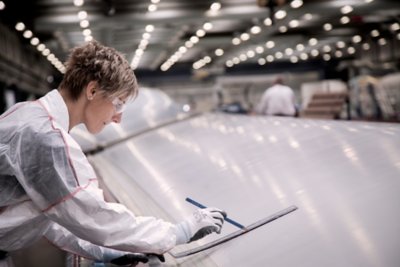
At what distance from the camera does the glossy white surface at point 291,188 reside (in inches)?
41.9

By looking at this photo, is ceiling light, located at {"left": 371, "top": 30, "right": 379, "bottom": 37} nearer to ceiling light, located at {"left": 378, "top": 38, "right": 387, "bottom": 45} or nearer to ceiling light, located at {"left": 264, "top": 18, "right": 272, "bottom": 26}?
ceiling light, located at {"left": 378, "top": 38, "right": 387, "bottom": 45}

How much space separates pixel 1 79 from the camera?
9094mm

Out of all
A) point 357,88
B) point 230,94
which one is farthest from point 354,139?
point 230,94

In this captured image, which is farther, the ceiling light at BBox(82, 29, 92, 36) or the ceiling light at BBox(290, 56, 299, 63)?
the ceiling light at BBox(290, 56, 299, 63)

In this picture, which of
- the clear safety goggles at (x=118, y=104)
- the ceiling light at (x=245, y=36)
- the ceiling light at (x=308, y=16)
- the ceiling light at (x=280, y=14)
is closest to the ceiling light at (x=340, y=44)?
the ceiling light at (x=245, y=36)

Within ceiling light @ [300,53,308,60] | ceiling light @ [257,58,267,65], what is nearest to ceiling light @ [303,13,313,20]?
ceiling light @ [300,53,308,60]

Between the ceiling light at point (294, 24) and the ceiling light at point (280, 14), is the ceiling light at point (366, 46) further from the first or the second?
the ceiling light at point (280, 14)

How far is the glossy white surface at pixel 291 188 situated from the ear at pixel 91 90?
1.74 feet

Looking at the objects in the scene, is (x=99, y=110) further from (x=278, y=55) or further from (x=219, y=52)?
(x=278, y=55)

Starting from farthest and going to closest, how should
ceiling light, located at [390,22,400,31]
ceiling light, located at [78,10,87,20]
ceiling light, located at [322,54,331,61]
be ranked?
ceiling light, located at [322,54,331,61]
ceiling light, located at [390,22,400,31]
ceiling light, located at [78,10,87,20]

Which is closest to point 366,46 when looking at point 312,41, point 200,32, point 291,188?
point 312,41

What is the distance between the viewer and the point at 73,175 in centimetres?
97

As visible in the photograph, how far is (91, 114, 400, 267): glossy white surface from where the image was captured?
3.50ft

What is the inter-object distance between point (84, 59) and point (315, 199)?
0.85 metres
